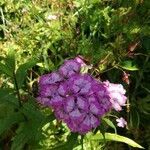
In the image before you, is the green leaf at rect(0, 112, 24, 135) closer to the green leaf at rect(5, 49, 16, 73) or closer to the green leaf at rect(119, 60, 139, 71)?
the green leaf at rect(5, 49, 16, 73)

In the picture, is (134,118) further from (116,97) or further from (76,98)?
(76,98)

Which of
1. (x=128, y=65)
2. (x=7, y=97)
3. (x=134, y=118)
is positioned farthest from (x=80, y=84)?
(x=134, y=118)

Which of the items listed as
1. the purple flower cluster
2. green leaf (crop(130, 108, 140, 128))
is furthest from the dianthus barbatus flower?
green leaf (crop(130, 108, 140, 128))

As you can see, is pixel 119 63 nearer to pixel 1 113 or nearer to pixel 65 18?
pixel 65 18

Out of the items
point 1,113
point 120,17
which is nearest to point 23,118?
point 1,113

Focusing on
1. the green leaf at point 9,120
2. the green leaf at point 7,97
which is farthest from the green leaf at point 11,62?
the green leaf at point 9,120

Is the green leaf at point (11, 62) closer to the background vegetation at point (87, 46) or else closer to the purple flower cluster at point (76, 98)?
the purple flower cluster at point (76, 98)
